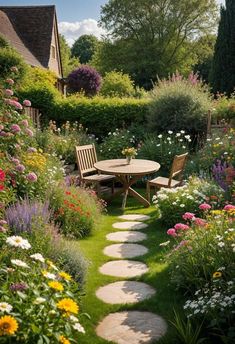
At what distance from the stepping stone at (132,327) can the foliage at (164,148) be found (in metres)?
6.64

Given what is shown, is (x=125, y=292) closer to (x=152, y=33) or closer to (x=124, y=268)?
(x=124, y=268)

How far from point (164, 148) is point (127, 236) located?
15.6ft

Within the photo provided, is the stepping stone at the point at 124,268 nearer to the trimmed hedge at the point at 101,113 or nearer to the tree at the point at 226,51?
the trimmed hedge at the point at 101,113

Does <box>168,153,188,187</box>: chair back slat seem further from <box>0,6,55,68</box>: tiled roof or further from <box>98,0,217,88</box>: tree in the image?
<box>98,0,217,88</box>: tree

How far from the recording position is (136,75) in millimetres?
34000

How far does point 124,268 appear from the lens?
487 centimetres

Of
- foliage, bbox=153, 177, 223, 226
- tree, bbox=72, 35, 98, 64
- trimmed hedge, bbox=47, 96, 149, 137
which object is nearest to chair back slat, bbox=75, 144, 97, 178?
foliage, bbox=153, 177, 223, 226

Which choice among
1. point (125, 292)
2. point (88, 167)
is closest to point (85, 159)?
point (88, 167)

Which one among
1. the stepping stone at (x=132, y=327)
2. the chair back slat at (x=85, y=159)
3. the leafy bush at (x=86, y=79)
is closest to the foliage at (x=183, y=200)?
the chair back slat at (x=85, y=159)

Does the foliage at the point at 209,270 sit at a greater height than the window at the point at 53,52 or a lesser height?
lesser

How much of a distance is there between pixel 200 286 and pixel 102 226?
2986 mm

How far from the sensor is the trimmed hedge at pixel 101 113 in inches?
472

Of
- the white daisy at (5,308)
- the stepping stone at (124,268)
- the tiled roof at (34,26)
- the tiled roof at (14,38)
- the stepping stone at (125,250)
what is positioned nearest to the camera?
the white daisy at (5,308)

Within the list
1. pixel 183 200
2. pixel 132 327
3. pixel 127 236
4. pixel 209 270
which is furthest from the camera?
pixel 183 200
